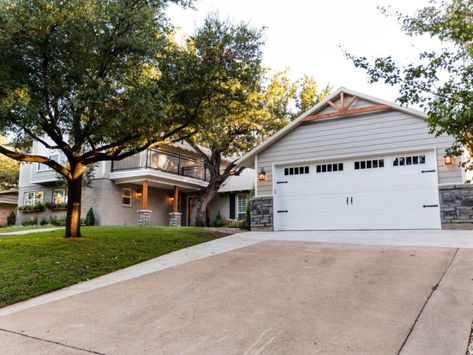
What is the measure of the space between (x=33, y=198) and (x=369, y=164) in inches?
732

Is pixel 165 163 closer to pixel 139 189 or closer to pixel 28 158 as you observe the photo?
pixel 139 189

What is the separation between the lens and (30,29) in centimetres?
801

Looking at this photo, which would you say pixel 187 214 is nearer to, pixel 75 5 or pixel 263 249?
pixel 263 249

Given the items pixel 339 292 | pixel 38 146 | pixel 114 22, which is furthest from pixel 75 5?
pixel 38 146

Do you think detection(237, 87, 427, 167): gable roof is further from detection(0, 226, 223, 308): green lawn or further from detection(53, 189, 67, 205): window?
detection(53, 189, 67, 205): window

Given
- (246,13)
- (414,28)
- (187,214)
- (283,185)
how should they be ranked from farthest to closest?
(187,214) → (283,185) → (246,13) → (414,28)

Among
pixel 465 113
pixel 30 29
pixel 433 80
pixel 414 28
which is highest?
pixel 30 29

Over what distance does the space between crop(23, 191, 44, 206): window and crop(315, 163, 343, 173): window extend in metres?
16.1

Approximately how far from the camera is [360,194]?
12547mm

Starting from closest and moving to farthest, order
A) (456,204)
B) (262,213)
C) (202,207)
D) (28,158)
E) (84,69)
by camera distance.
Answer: (84,69) < (28,158) < (456,204) < (262,213) < (202,207)

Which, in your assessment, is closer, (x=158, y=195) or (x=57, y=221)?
(x=57, y=221)

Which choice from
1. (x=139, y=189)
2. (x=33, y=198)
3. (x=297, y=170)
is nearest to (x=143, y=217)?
(x=139, y=189)

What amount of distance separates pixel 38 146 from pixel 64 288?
17759mm

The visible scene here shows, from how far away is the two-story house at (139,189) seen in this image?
20.3 m
